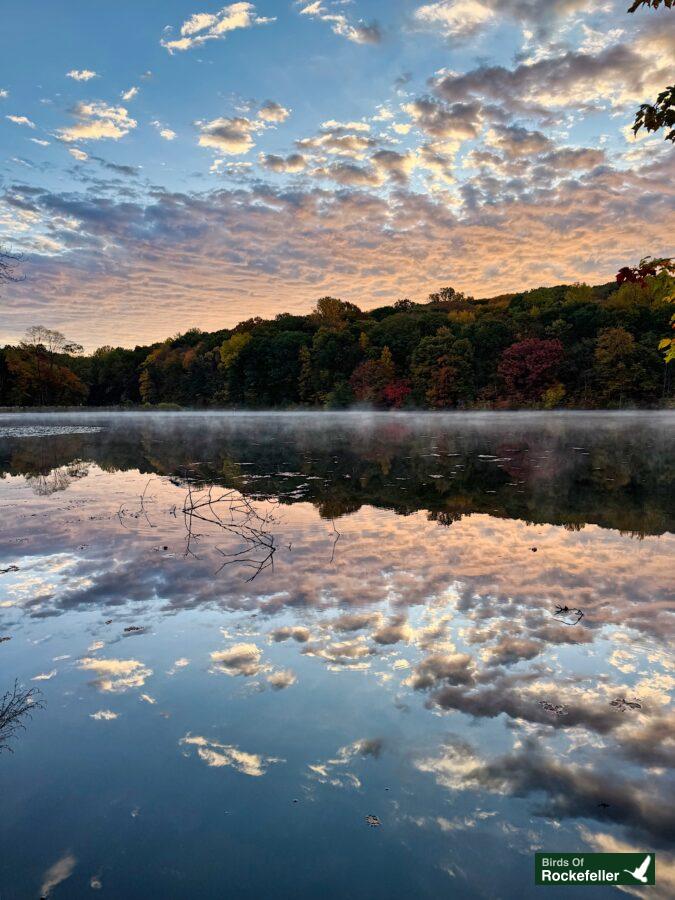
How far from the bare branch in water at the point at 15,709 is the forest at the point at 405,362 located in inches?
2727

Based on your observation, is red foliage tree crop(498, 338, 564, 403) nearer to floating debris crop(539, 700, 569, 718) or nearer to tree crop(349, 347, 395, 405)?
tree crop(349, 347, 395, 405)

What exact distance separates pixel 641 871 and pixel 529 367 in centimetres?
8429

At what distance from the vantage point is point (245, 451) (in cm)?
2398

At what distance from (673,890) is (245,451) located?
2218 cm

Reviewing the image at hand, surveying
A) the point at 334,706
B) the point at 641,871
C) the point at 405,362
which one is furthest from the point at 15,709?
the point at 405,362

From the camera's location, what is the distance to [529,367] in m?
81.3

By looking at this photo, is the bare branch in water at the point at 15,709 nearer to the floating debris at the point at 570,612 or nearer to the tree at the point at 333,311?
the floating debris at the point at 570,612

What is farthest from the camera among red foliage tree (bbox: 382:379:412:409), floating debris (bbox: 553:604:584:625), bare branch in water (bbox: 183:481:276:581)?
red foliage tree (bbox: 382:379:412:409)

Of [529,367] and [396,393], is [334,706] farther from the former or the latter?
[396,393]

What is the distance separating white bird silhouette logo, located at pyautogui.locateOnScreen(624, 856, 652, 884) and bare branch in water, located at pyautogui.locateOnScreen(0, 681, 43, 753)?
3.89 meters

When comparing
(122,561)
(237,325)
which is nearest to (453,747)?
(122,561)

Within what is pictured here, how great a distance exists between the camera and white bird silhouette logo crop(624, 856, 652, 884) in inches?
109

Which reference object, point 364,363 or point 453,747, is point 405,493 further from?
point 364,363

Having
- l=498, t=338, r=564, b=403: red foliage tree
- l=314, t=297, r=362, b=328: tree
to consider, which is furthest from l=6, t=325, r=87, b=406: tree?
l=498, t=338, r=564, b=403: red foliage tree
